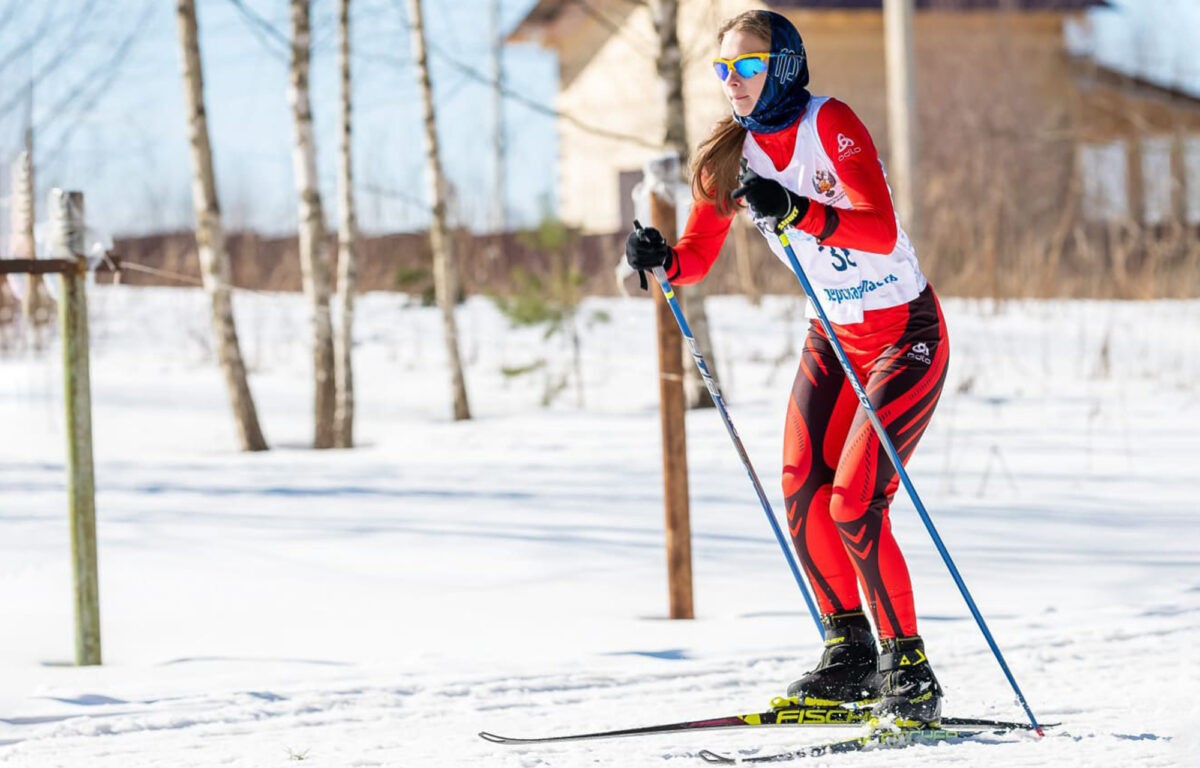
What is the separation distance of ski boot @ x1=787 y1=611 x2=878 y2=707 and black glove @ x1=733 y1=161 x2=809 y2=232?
113 centimetres

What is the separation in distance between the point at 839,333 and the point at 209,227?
7.77 meters

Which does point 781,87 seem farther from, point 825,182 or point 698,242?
point 698,242

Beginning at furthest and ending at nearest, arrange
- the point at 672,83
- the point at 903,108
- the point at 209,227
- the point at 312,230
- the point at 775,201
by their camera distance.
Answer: the point at 903,108 < the point at 312,230 < the point at 672,83 < the point at 209,227 < the point at 775,201

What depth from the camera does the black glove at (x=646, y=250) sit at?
3.86m

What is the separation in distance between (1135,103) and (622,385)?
18154mm

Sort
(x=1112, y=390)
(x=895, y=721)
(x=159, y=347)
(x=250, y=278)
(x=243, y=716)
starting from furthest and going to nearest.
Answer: (x=250, y=278) → (x=159, y=347) → (x=1112, y=390) → (x=243, y=716) → (x=895, y=721)

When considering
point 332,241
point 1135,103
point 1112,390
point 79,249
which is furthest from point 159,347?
point 1135,103

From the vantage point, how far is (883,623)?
3.74 m

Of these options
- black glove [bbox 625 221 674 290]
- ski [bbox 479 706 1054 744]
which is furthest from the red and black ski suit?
ski [bbox 479 706 1054 744]

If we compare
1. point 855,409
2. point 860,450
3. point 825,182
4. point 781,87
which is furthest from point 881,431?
point 781,87

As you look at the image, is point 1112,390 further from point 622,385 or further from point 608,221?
point 608,221

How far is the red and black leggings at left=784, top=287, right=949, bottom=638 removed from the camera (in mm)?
3713

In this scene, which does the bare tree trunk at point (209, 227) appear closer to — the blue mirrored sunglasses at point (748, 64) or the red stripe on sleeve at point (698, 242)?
the red stripe on sleeve at point (698, 242)

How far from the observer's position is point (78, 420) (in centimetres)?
468
